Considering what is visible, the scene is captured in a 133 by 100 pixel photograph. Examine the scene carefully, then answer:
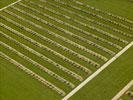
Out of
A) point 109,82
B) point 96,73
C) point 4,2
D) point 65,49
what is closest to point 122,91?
point 109,82

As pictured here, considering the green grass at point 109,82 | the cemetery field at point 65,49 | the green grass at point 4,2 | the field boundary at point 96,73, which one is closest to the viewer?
the green grass at point 109,82

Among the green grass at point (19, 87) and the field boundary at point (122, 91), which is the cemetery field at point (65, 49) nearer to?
the green grass at point (19, 87)

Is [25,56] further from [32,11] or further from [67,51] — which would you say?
[32,11]

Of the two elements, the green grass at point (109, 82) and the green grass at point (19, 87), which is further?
the green grass at point (19, 87)

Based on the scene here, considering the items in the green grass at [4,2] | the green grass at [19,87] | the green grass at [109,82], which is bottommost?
the green grass at [19,87]

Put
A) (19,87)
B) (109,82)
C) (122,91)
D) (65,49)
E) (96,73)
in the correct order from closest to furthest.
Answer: (122,91) → (109,82) → (19,87) → (96,73) → (65,49)

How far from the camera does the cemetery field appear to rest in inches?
938

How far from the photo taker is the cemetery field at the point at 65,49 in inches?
938

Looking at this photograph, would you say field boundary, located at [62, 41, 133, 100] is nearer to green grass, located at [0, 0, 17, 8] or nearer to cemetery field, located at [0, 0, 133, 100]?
cemetery field, located at [0, 0, 133, 100]

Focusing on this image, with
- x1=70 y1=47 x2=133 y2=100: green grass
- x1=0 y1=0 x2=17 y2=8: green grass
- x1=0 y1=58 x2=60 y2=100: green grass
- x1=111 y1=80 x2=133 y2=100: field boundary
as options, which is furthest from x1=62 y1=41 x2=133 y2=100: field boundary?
x1=0 y1=0 x2=17 y2=8: green grass

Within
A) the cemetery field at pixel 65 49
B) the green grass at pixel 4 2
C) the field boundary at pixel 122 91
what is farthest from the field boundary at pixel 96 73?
the green grass at pixel 4 2

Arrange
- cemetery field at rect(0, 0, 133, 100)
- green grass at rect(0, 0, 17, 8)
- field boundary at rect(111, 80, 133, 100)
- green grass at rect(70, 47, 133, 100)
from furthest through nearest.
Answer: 1. green grass at rect(0, 0, 17, 8)
2. cemetery field at rect(0, 0, 133, 100)
3. green grass at rect(70, 47, 133, 100)
4. field boundary at rect(111, 80, 133, 100)

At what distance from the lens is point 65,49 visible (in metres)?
27.8

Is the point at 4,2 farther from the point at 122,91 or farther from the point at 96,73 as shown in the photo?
the point at 122,91
